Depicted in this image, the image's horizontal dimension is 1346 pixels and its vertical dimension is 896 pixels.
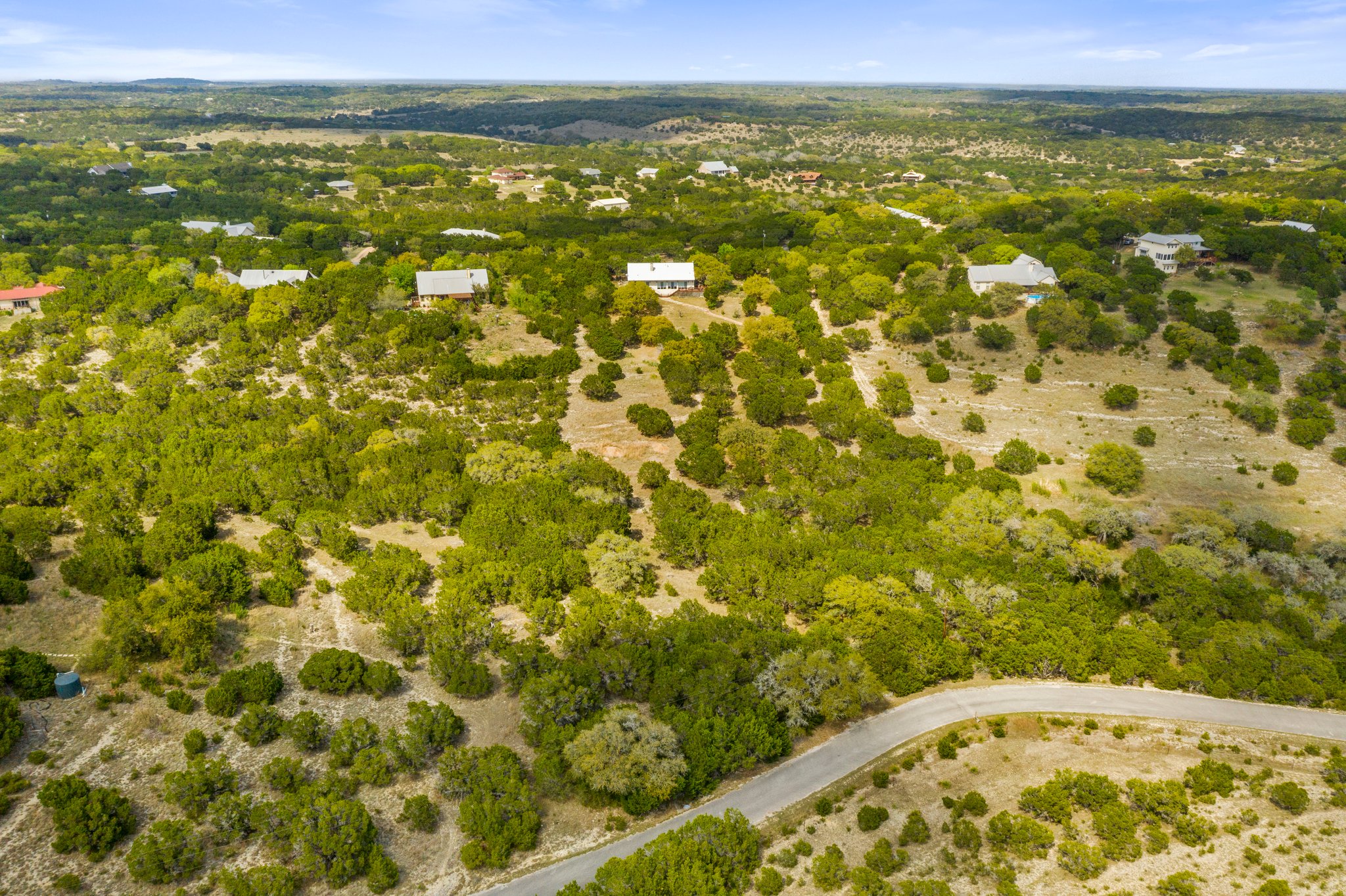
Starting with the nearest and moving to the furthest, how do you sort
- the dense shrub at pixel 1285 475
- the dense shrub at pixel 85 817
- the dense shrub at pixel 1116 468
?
1. the dense shrub at pixel 85 817
2. the dense shrub at pixel 1116 468
3. the dense shrub at pixel 1285 475

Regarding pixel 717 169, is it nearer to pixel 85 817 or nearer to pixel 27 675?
pixel 27 675

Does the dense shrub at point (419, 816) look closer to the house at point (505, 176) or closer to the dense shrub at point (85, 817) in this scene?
the dense shrub at point (85, 817)

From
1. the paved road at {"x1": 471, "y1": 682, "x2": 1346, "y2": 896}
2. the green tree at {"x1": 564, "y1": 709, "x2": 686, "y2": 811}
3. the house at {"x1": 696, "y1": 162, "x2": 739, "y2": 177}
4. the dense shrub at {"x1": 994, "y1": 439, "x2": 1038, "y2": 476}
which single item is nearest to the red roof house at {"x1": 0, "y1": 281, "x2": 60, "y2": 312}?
the green tree at {"x1": 564, "y1": 709, "x2": 686, "y2": 811}

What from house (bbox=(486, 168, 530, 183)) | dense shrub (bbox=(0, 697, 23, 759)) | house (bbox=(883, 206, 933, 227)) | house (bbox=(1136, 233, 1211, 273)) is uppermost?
house (bbox=(486, 168, 530, 183))

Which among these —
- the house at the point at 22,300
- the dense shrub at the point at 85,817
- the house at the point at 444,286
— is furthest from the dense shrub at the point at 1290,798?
the house at the point at 22,300

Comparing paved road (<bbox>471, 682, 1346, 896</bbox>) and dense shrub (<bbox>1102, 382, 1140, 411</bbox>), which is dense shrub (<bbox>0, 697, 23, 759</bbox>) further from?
dense shrub (<bbox>1102, 382, 1140, 411</bbox>)

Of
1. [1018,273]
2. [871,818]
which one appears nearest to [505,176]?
[1018,273]

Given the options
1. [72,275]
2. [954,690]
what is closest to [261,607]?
[954,690]
